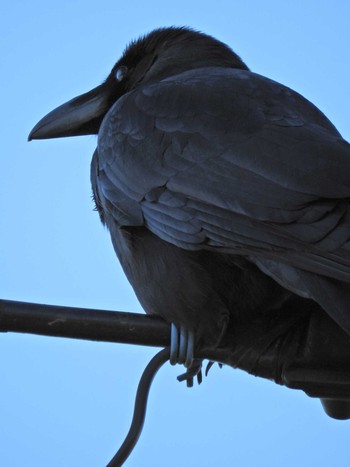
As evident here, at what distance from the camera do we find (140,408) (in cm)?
332

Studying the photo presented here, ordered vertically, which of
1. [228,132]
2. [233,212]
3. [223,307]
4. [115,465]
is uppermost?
[228,132]

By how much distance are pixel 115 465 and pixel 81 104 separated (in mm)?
2500

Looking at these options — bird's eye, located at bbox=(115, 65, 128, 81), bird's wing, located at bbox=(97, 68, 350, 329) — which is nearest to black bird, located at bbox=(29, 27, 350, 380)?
bird's wing, located at bbox=(97, 68, 350, 329)

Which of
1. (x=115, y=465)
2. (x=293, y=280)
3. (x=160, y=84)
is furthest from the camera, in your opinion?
(x=160, y=84)

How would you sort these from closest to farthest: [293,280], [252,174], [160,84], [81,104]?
[293,280] → [252,174] → [160,84] → [81,104]

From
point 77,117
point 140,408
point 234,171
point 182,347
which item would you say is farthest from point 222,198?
point 77,117

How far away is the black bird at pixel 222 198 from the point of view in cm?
337

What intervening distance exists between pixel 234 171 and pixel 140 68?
181 cm

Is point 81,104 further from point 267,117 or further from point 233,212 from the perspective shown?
point 233,212

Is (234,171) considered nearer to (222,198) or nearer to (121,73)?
(222,198)

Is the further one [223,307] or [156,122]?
[156,122]

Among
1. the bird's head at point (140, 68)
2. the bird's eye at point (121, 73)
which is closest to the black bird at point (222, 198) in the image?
the bird's head at point (140, 68)

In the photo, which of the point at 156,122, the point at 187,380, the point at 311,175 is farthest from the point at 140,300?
the point at 311,175

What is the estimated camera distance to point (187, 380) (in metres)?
3.98
